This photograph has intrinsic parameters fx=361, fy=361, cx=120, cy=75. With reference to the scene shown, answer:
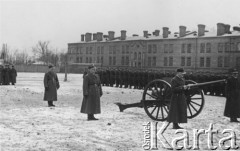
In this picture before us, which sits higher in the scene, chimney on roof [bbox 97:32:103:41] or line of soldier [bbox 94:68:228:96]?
chimney on roof [bbox 97:32:103:41]

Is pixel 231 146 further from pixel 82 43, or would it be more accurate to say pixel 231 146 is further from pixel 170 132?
pixel 82 43

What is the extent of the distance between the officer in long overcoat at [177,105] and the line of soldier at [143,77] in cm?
1113

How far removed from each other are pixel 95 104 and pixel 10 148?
3899 millimetres

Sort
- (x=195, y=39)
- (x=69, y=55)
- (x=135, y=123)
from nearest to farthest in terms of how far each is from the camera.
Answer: (x=135, y=123) → (x=195, y=39) → (x=69, y=55)

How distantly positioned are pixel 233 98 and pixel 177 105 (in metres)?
2.40

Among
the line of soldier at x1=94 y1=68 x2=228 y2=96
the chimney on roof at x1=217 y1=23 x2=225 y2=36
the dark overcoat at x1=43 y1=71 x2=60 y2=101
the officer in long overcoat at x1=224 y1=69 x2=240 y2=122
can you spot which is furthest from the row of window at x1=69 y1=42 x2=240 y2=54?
the officer in long overcoat at x1=224 y1=69 x2=240 y2=122

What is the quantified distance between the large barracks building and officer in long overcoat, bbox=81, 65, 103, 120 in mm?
31987

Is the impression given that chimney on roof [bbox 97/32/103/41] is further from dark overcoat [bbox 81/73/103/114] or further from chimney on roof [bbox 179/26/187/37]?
dark overcoat [bbox 81/73/103/114]

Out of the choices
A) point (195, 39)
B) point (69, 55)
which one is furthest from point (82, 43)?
point (195, 39)

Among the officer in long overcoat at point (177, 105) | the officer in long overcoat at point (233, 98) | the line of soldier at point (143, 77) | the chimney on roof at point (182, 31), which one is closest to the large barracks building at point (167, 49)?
the chimney on roof at point (182, 31)

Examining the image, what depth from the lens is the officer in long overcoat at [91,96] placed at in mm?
9672

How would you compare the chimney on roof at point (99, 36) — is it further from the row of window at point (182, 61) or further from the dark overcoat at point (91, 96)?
the dark overcoat at point (91, 96)

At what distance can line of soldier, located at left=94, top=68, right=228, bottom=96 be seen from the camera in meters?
19.6

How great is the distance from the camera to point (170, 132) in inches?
313
